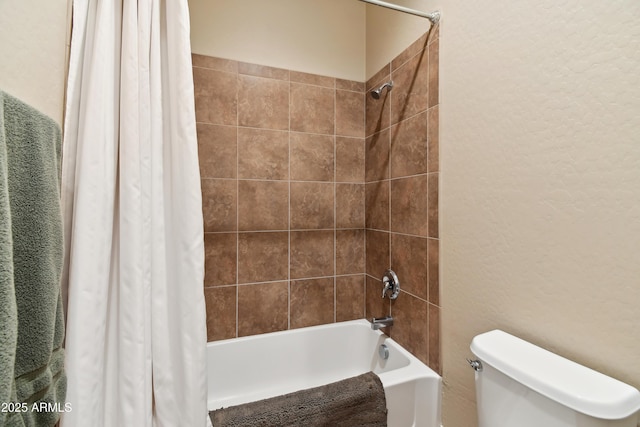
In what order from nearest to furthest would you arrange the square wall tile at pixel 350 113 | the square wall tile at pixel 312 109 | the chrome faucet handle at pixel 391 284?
the chrome faucet handle at pixel 391 284
the square wall tile at pixel 312 109
the square wall tile at pixel 350 113

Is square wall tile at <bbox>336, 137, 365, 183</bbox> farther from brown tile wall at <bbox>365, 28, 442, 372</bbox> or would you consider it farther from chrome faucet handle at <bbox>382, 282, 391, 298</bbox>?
chrome faucet handle at <bbox>382, 282, 391, 298</bbox>

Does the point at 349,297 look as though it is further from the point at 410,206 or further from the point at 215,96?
the point at 215,96

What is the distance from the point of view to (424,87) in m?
1.39

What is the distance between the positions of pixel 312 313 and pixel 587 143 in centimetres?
157

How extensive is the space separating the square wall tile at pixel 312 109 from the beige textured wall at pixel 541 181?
2.54 ft

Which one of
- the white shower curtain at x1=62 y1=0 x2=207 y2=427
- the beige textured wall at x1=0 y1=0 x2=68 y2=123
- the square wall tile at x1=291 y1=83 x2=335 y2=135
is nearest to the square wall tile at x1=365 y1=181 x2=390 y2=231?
the square wall tile at x1=291 y1=83 x2=335 y2=135

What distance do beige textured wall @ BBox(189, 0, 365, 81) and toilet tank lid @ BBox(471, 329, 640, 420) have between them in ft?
5.66

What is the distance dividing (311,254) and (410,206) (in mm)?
706

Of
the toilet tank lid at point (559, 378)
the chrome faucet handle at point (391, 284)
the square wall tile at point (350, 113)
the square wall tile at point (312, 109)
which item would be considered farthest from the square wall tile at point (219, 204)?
the toilet tank lid at point (559, 378)

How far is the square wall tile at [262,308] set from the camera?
1.73 m

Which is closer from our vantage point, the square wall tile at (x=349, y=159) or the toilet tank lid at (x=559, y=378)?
the toilet tank lid at (x=559, y=378)

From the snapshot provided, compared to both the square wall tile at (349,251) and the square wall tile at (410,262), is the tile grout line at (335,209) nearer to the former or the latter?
the square wall tile at (349,251)

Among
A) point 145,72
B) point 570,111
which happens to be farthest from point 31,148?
point 570,111

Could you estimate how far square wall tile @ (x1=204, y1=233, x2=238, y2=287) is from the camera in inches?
65.0
